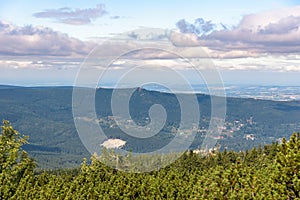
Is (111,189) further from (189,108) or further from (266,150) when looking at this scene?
(266,150)

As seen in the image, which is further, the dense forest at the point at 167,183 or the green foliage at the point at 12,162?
the green foliage at the point at 12,162

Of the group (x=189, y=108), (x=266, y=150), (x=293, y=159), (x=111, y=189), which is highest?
(x=189, y=108)

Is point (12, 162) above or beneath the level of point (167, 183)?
beneath

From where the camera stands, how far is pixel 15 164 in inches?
3413

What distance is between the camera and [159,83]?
51656 millimetres

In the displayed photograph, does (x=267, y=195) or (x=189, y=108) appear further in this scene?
(x=189, y=108)

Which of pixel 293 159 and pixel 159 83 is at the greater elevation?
pixel 159 83

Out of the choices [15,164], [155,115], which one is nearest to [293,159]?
[155,115]

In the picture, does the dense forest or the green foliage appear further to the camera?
the green foliage

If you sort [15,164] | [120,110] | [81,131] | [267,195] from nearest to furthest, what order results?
1. [267,195]
2. [81,131]
3. [120,110]
4. [15,164]

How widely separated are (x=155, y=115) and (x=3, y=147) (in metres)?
42.1

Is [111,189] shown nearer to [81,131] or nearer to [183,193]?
→ [183,193]

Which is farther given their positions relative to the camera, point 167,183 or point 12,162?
point 12,162

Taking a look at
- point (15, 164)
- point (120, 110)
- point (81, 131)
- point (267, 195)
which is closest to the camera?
point (267, 195)
